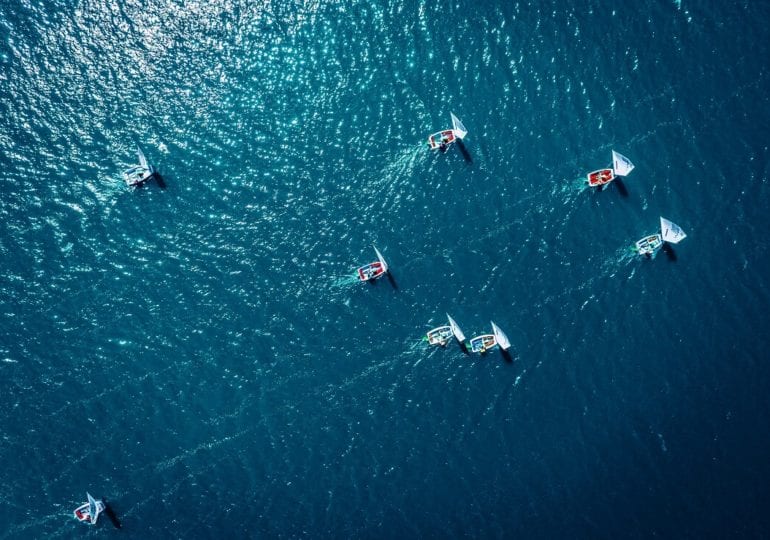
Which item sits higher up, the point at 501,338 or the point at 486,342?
the point at 486,342

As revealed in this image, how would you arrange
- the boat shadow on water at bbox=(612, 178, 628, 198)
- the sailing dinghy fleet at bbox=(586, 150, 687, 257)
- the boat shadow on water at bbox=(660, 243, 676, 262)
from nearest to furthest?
the sailing dinghy fleet at bbox=(586, 150, 687, 257) → the boat shadow on water at bbox=(660, 243, 676, 262) → the boat shadow on water at bbox=(612, 178, 628, 198)

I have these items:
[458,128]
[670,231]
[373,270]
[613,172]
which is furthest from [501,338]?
[458,128]

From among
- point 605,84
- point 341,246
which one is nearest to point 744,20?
point 605,84

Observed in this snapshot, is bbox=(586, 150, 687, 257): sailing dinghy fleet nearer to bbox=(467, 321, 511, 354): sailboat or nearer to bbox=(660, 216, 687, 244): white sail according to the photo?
bbox=(660, 216, 687, 244): white sail

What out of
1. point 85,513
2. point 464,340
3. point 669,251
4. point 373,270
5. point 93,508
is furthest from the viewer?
point 669,251

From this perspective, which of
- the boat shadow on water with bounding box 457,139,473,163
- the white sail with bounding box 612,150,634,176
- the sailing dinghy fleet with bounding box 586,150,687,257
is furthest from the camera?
the boat shadow on water with bounding box 457,139,473,163

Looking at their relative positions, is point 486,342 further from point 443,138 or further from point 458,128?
point 458,128

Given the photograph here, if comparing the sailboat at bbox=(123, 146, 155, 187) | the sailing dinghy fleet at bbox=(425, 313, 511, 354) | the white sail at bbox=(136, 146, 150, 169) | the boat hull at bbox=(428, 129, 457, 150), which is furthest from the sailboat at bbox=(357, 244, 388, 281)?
the white sail at bbox=(136, 146, 150, 169)
